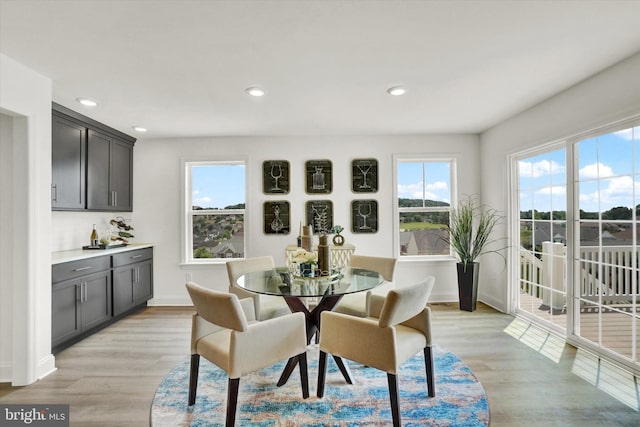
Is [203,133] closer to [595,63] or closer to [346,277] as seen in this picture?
[346,277]

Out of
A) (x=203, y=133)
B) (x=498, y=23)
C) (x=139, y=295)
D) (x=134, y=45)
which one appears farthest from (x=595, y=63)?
(x=139, y=295)

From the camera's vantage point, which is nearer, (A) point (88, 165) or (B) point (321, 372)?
(B) point (321, 372)

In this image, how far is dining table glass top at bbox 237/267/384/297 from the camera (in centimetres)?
230

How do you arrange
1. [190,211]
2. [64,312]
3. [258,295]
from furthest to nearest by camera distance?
1. [190,211]
2. [64,312]
3. [258,295]

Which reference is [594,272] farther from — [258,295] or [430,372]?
[258,295]

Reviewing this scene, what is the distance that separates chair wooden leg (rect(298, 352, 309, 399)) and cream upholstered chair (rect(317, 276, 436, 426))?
0.29 ft

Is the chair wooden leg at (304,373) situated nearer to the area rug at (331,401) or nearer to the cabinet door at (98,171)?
the area rug at (331,401)

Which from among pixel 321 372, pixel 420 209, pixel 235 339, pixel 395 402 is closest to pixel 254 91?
pixel 235 339

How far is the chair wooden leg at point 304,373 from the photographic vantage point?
222cm

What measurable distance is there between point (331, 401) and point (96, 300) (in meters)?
2.82

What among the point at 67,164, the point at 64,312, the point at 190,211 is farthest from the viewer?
the point at 190,211

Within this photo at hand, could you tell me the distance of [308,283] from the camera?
8.35 ft

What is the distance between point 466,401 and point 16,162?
146 inches

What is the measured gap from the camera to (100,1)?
1.77m
